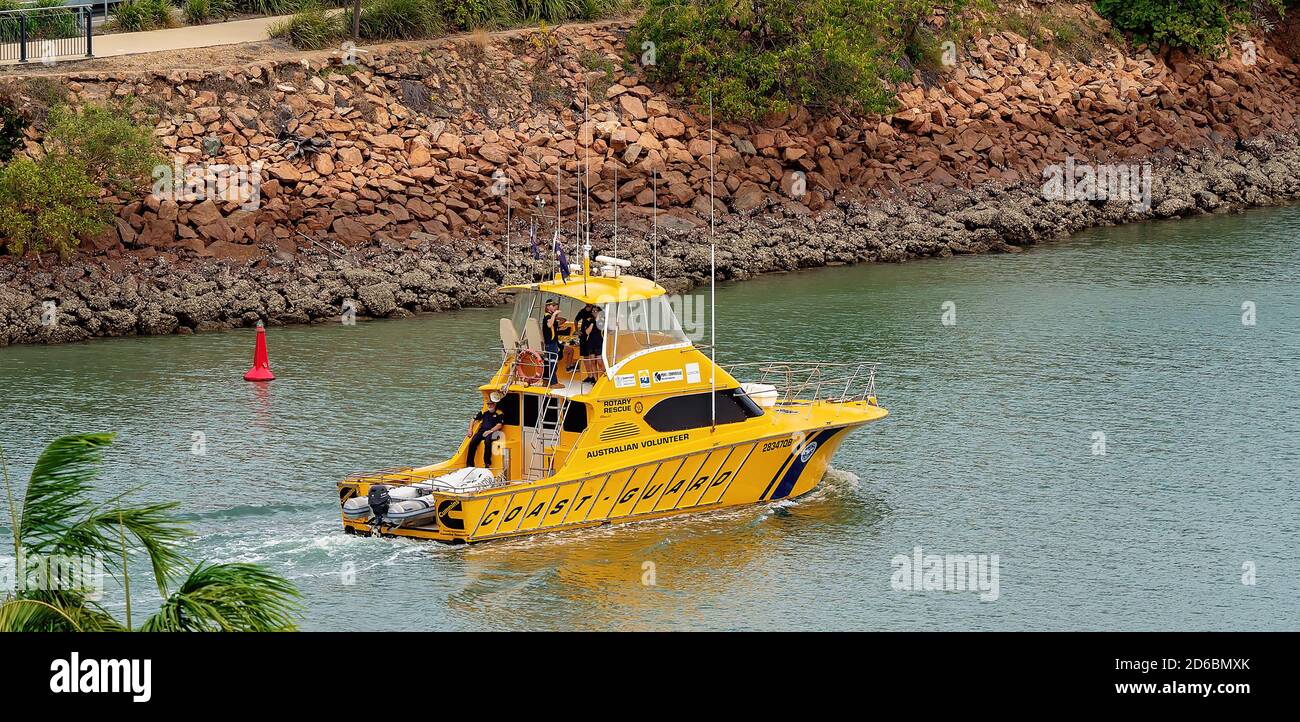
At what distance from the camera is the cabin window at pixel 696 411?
92.4ft

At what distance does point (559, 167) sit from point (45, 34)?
1564 cm

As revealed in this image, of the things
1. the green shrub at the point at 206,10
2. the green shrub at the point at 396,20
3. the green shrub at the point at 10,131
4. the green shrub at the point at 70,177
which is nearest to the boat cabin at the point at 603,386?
the green shrub at the point at 70,177

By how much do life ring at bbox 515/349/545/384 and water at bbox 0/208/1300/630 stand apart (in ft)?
9.25

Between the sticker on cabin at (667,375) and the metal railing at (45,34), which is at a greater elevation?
the metal railing at (45,34)

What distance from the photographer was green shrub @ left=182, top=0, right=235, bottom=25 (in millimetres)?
58031

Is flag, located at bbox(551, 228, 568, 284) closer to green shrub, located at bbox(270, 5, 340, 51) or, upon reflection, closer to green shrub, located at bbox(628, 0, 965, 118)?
green shrub, located at bbox(628, 0, 965, 118)

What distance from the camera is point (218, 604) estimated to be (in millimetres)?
13961

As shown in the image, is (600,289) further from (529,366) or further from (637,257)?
(637,257)

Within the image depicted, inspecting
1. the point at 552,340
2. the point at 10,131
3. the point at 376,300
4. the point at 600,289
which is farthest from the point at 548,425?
the point at 10,131

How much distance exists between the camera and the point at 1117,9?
224ft

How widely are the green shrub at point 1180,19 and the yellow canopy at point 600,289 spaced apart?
141 ft

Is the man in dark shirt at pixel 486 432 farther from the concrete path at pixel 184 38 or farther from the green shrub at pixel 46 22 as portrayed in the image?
the green shrub at pixel 46 22

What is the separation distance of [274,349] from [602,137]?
1507 centimetres
